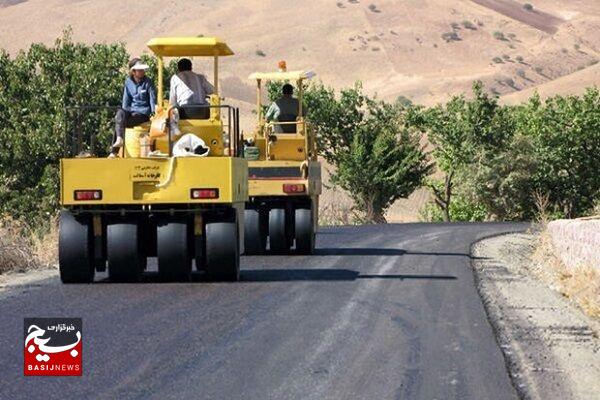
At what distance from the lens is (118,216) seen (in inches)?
785

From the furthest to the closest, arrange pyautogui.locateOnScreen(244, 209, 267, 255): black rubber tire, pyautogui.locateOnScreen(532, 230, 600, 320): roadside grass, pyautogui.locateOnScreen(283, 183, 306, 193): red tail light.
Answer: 1. pyautogui.locateOnScreen(244, 209, 267, 255): black rubber tire
2. pyautogui.locateOnScreen(283, 183, 306, 193): red tail light
3. pyautogui.locateOnScreen(532, 230, 600, 320): roadside grass

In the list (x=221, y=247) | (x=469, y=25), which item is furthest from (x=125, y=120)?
(x=469, y=25)

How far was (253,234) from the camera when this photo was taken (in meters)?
26.8

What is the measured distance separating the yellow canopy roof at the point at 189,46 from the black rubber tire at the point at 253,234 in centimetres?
517

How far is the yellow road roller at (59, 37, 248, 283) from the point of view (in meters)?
19.6

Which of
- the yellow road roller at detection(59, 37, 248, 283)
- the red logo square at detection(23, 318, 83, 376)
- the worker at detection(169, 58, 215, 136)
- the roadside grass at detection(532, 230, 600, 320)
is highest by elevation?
the worker at detection(169, 58, 215, 136)

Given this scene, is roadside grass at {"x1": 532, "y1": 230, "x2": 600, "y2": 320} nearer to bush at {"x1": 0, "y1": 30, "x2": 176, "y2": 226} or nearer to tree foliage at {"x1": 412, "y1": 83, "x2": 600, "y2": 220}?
bush at {"x1": 0, "y1": 30, "x2": 176, "y2": 226}

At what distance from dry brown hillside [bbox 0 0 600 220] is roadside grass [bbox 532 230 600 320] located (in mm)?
113574

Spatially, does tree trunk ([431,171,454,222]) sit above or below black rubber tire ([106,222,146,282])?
below

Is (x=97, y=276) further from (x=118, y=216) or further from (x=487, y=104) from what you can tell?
Answer: (x=487, y=104)

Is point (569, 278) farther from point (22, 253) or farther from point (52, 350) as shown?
point (52, 350)

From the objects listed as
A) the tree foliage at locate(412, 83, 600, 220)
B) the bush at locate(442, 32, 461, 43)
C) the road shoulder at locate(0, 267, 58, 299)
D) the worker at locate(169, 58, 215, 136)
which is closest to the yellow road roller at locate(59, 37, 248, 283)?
the road shoulder at locate(0, 267, 58, 299)

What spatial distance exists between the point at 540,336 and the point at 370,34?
14900 cm

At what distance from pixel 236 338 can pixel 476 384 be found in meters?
3.22
